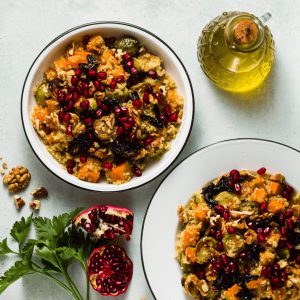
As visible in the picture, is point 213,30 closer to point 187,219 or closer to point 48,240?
point 187,219

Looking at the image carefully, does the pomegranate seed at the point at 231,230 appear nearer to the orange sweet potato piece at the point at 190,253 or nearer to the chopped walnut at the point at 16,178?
the orange sweet potato piece at the point at 190,253

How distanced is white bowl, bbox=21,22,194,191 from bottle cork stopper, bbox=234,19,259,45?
35 cm

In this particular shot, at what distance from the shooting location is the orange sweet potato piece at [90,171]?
3.11 meters

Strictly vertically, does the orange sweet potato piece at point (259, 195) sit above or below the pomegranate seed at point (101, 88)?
below

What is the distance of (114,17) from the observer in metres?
3.34

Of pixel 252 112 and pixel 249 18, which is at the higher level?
pixel 249 18

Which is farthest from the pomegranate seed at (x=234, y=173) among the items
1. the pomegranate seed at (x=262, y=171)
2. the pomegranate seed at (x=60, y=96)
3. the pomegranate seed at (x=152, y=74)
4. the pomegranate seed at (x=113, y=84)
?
the pomegranate seed at (x=60, y=96)

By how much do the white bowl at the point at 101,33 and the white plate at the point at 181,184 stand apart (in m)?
0.11

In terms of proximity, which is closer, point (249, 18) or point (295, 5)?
point (249, 18)

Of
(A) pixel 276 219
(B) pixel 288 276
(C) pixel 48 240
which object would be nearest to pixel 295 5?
(A) pixel 276 219

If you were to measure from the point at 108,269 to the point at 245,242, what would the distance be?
0.77 m

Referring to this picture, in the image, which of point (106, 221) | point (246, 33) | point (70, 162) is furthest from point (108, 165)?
point (246, 33)

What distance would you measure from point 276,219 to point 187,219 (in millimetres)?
463

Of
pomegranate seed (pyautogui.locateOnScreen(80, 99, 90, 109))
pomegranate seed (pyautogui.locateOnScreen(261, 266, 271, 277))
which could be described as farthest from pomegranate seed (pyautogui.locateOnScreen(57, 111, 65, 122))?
pomegranate seed (pyautogui.locateOnScreen(261, 266, 271, 277))
